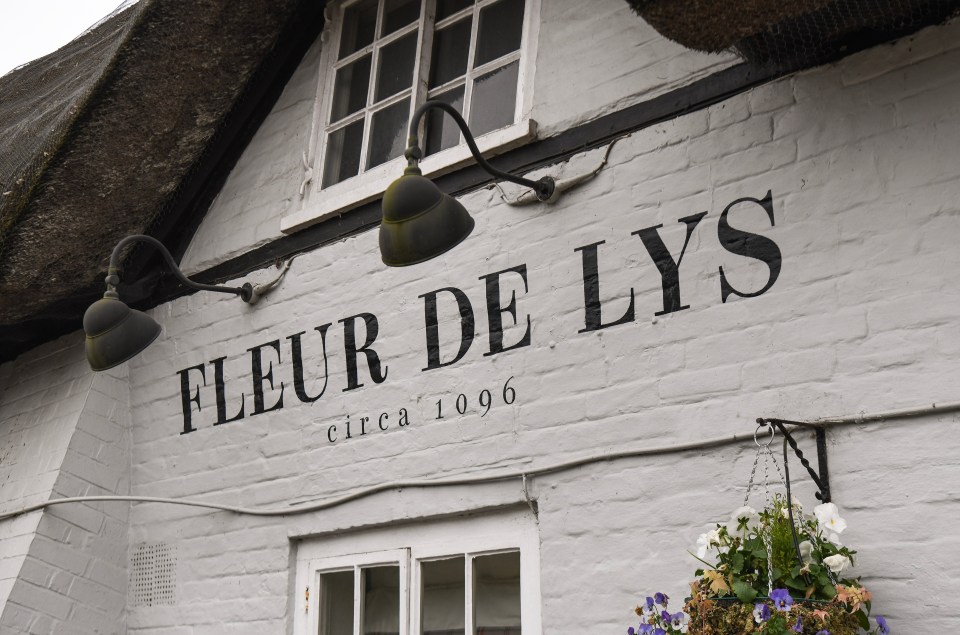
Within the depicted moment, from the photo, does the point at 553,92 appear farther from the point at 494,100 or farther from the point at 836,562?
the point at 836,562

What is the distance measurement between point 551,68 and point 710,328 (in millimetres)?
1366

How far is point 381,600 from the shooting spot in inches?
181

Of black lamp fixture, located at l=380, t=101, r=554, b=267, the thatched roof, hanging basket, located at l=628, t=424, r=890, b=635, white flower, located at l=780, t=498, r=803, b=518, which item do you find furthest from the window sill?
white flower, located at l=780, t=498, r=803, b=518

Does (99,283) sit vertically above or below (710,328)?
above

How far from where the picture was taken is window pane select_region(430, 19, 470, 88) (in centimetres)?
512

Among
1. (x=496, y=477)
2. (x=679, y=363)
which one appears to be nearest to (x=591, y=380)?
(x=679, y=363)

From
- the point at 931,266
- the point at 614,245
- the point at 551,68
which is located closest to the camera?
the point at 931,266

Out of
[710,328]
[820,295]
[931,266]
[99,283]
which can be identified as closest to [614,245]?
[710,328]

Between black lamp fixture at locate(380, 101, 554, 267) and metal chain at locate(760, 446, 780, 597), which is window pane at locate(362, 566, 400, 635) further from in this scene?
metal chain at locate(760, 446, 780, 597)

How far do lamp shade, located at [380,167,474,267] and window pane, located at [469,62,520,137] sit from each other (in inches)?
48.8

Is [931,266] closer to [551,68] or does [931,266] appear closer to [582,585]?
[582,585]

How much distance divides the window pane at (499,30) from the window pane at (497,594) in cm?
206

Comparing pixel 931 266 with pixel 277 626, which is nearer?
pixel 931 266

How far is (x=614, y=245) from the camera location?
4.15 metres
